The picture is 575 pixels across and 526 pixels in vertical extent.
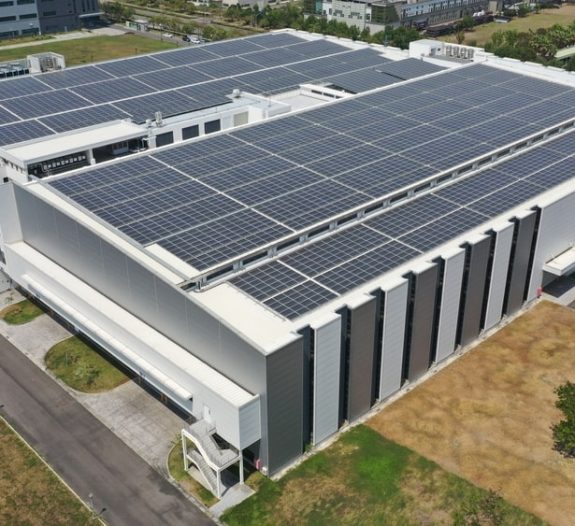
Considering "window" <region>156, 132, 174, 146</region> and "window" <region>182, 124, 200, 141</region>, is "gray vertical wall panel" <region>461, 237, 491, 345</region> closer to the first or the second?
"window" <region>156, 132, 174, 146</region>

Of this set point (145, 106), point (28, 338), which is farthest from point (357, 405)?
point (145, 106)

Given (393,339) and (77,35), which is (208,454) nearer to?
(393,339)

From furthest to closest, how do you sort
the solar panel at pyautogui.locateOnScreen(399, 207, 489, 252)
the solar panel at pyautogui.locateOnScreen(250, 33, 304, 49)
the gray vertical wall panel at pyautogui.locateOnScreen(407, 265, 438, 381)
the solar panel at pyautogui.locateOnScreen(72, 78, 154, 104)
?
the solar panel at pyautogui.locateOnScreen(250, 33, 304, 49) < the solar panel at pyautogui.locateOnScreen(72, 78, 154, 104) < the solar panel at pyautogui.locateOnScreen(399, 207, 489, 252) < the gray vertical wall panel at pyautogui.locateOnScreen(407, 265, 438, 381)

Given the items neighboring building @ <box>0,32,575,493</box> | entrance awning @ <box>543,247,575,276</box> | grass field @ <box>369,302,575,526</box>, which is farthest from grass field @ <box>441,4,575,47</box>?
grass field @ <box>369,302,575,526</box>

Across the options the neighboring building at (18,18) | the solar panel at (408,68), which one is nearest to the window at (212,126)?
the solar panel at (408,68)

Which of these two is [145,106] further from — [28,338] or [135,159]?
[28,338]

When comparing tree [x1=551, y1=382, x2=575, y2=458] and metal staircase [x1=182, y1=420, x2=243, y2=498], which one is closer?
metal staircase [x1=182, y1=420, x2=243, y2=498]
